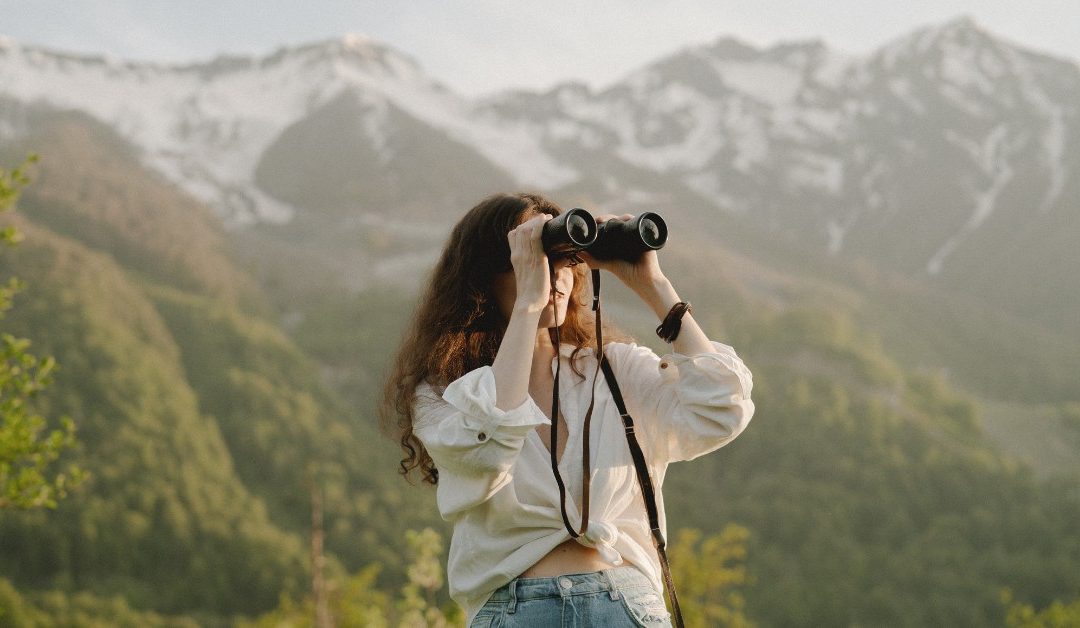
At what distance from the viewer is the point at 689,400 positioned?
6.31 feet

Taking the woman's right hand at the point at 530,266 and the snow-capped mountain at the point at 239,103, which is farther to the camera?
the snow-capped mountain at the point at 239,103

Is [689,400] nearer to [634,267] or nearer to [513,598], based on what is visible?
[634,267]

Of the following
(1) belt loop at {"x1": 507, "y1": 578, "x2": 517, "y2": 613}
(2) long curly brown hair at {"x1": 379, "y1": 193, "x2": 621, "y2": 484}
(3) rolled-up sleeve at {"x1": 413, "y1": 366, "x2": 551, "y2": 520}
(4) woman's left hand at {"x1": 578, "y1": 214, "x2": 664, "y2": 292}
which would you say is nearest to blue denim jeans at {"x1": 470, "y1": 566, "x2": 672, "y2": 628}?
(1) belt loop at {"x1": 507, "y1": 578, "x2": 517, "y2": 613}

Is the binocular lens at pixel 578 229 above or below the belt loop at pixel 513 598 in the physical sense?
above

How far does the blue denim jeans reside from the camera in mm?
1753

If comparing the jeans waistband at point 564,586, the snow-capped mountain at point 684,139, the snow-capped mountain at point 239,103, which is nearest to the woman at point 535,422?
the jeans waistband at point 564,586

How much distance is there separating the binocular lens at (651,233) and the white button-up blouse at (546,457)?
26cm

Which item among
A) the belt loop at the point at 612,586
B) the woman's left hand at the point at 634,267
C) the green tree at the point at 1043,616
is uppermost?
the woman's left hand at the point at 634,267

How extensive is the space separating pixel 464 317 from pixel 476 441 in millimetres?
506

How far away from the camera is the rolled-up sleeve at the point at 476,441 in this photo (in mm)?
1771

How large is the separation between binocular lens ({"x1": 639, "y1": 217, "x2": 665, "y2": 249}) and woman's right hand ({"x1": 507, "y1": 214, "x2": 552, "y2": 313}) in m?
0.22

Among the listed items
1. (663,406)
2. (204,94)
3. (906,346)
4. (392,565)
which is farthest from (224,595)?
(204,94)

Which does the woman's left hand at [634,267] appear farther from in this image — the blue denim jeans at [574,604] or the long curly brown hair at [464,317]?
the blue denim jeans at [574,604]

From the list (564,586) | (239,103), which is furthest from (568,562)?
(239,103)
